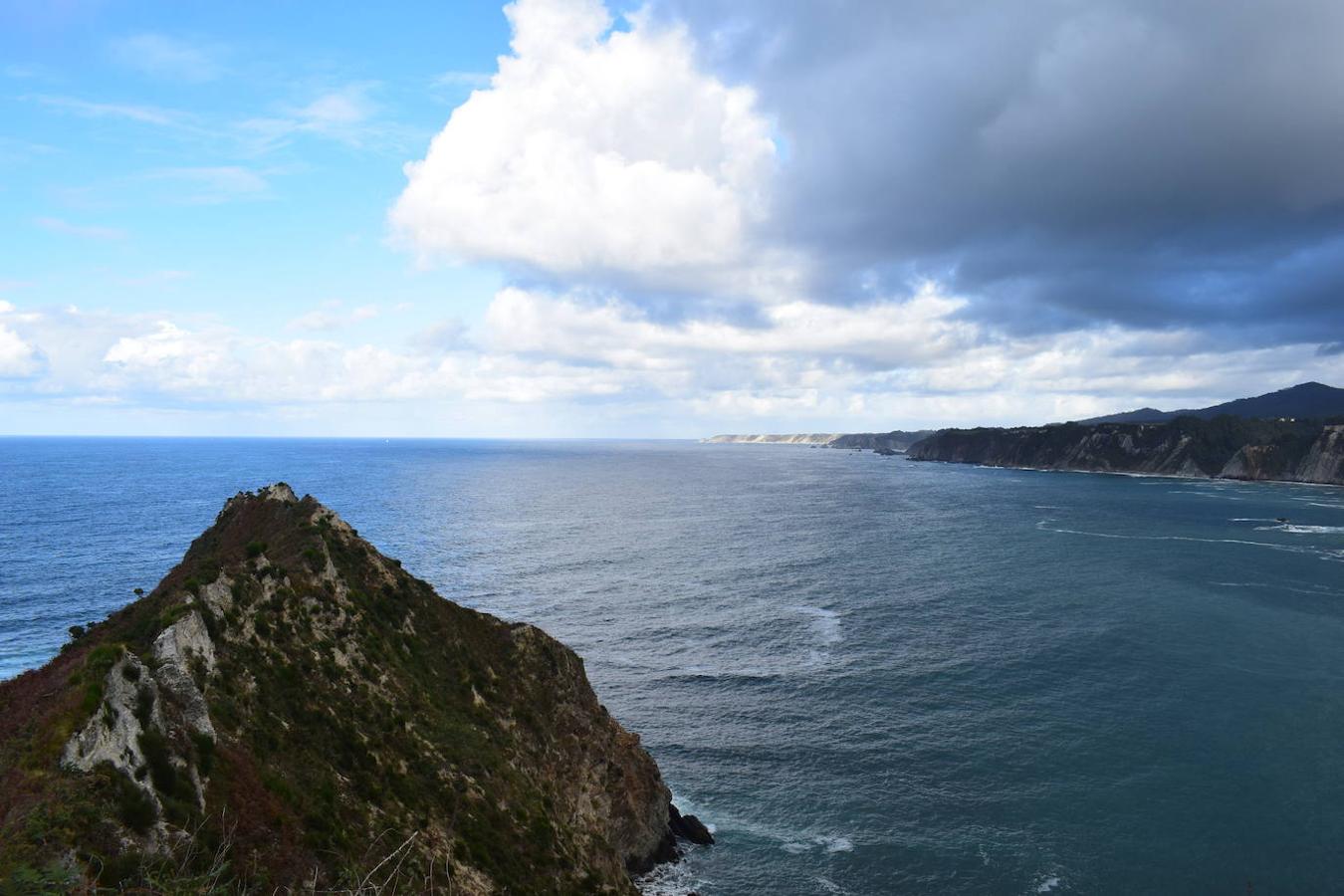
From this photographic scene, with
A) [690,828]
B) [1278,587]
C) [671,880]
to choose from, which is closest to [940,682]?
[690,828]

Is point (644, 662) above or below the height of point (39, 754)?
below

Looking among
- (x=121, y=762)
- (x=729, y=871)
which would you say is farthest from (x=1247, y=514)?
(x=121, y=762)

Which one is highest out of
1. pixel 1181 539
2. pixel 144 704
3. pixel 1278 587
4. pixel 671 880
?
pixel 144 704

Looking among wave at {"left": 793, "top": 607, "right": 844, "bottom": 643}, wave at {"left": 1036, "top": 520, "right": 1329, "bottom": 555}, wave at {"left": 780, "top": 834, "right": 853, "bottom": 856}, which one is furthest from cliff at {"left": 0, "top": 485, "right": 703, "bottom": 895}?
wave at {"left": 1036, "top": 520, "right": 1329, "bottom": 555}

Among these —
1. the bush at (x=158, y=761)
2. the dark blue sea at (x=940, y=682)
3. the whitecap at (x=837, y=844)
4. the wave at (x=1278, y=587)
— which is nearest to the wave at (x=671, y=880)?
the dark blue sea at (x=940, y=682)

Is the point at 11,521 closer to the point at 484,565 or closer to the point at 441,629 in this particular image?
the point at 484,565

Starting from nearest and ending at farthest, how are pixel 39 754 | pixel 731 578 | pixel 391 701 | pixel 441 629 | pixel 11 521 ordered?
1. pixel 39 754
2. pixel 391 701
3. pixel 441 629
4. pixel 731 578
5. pixel 11 521

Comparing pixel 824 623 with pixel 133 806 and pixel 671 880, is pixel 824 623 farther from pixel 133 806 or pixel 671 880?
pixel 133 806
